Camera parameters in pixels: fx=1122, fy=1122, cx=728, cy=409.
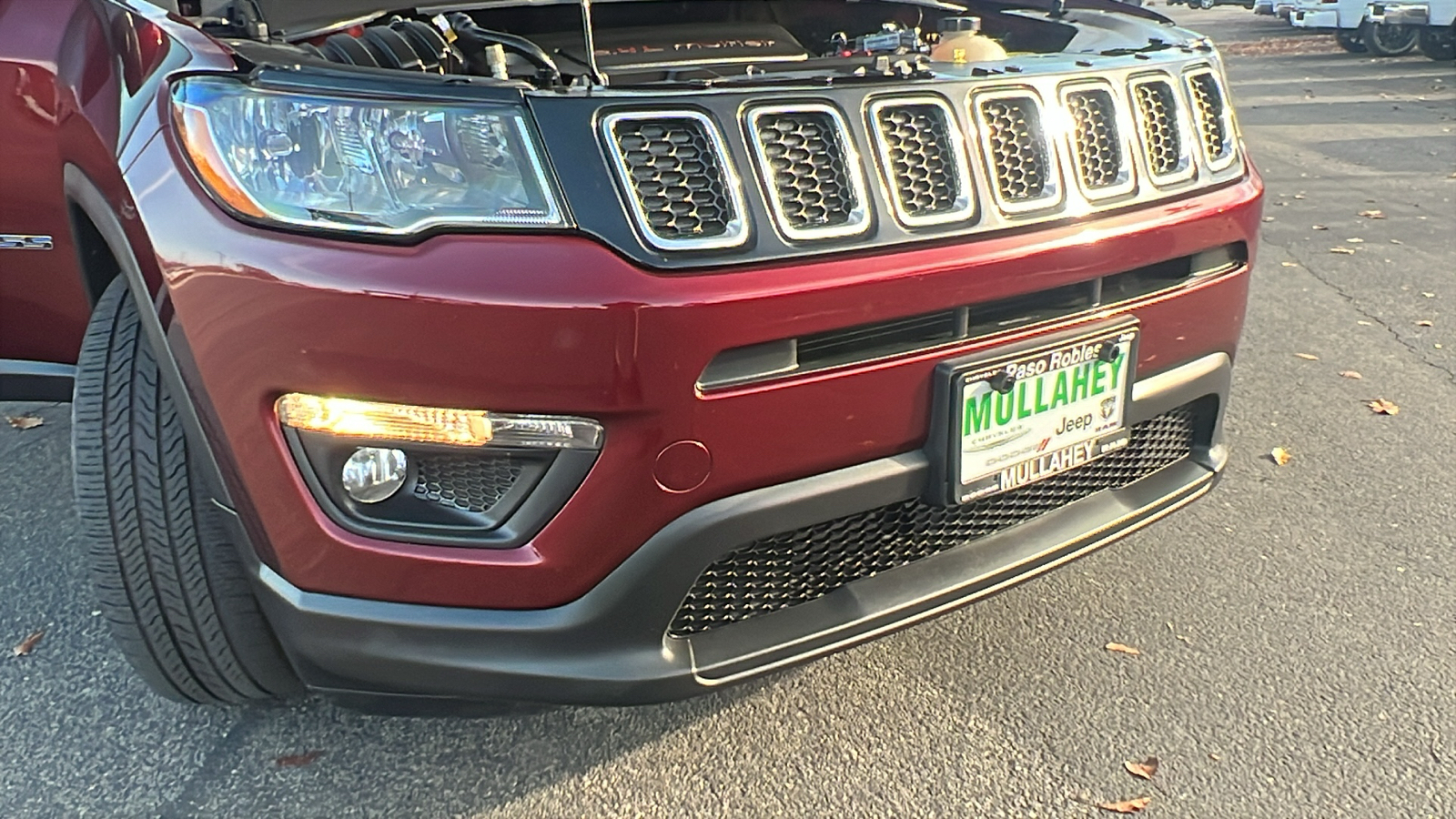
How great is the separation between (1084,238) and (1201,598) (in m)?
1.07

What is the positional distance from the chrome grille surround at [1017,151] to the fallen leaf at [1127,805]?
1000 millimetres

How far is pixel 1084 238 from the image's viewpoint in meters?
1.83

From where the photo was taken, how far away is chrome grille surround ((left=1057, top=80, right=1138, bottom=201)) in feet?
6.12

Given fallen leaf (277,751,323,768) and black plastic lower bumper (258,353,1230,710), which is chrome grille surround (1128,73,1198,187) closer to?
black plastic lower bumper (258,353,1230,710)

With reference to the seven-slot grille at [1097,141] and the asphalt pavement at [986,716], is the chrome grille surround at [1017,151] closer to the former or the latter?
the seven-slot grille at [1097,141]

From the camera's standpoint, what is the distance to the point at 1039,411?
1.83m

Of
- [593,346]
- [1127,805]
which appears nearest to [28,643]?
[593,346]

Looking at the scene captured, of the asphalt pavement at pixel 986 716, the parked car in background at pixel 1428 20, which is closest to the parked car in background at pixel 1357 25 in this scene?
the parked car in background at pixel 1428 20

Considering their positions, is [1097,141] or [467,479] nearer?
[467,479]

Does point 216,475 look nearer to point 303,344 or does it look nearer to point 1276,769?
point 303,344

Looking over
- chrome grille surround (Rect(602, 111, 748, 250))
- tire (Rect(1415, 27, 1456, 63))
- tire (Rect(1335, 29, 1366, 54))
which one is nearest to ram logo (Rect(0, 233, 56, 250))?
chrome grille surround (Rect(602, 111, 748, 250))

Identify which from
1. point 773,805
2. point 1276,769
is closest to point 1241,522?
point 1276,769

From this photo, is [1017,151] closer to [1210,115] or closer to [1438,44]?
[1210,115]

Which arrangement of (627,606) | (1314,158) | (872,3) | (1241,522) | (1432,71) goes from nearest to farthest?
(627,606)
(1241,522)
(872,3)
(1314,158)
(1432,71)
